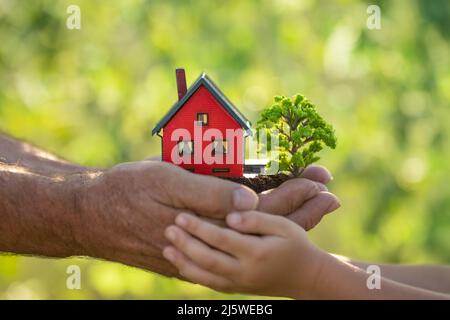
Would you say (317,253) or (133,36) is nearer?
(317,253)

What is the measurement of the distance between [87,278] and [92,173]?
220 inches

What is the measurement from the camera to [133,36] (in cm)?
784

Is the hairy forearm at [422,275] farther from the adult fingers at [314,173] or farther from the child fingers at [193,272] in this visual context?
the child fingers at [193,272]

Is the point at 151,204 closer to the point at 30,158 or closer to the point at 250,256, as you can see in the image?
the point at 250,256

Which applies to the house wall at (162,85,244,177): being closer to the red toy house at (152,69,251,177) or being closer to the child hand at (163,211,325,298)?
the red toy house at (152,69,251,177)

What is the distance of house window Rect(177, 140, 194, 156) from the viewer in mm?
2417

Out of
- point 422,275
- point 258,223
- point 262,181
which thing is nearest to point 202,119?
point 262,181

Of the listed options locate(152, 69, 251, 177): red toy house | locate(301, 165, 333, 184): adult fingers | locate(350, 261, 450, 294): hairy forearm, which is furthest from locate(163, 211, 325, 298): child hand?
locate(350, 261, 450, 294): hairy forearm

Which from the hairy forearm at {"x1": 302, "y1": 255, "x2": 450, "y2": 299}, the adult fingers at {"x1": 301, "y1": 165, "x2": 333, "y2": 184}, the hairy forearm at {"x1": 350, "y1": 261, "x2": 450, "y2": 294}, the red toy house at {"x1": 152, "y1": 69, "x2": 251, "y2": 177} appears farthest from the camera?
the hairy forearm at {"x1": 350, "y1": 261, "x2": 450, "y2": 294}

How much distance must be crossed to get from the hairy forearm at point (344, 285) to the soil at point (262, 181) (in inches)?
11.5

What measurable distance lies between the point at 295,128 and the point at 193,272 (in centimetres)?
58

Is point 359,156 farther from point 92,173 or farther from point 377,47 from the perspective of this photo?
point 92,173

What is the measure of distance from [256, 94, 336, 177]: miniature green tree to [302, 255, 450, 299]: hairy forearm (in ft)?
1.10

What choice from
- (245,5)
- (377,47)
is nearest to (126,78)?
(245,5)
